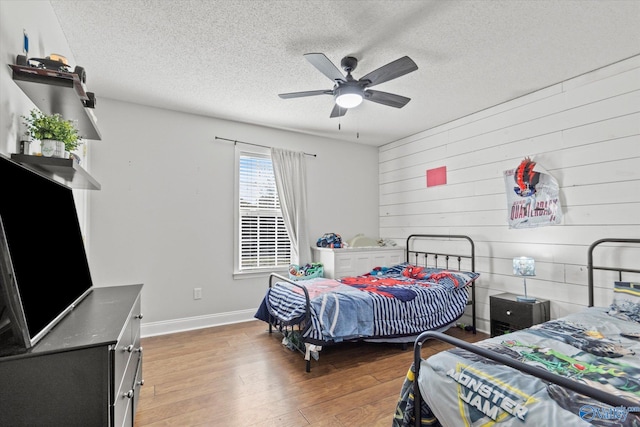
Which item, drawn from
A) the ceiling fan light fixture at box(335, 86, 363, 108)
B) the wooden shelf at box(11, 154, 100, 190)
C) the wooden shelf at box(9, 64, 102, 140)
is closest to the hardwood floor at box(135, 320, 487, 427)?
the wooden shelf at box(11, 154, 100, 190)

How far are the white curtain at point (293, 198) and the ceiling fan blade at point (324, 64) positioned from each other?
2134 millimetres

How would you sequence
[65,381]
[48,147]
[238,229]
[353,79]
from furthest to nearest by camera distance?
[238,229] < [353,79] < [48,147] < [65,381]

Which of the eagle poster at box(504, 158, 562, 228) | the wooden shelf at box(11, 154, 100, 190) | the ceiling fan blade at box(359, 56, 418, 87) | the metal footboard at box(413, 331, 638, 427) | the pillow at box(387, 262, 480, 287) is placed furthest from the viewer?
the pillow at box(387, 262, 480, 287)

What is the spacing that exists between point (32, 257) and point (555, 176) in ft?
13.3

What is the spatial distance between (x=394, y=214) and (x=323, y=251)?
1460 millimetres

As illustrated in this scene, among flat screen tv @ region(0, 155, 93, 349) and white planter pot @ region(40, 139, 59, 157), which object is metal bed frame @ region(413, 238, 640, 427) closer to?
flat screen tv @ region(0, 155, 93, 349)

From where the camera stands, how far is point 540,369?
3.60 ft

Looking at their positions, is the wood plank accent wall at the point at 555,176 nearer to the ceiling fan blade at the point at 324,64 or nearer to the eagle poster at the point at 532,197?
the eagle poster at the point at 532,197

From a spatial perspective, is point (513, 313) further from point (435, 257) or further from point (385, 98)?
point (385, 98)

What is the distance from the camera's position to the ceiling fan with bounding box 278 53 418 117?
7.22ft

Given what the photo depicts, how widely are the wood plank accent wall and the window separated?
2.20 metres

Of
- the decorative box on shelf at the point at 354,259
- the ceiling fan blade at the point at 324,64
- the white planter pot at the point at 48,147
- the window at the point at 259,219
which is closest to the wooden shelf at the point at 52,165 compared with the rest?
the white planter pot at the point at 48,147

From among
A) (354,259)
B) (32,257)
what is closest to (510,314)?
(354,259)

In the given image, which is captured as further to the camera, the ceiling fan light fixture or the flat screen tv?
the ceiling fan light fixture
